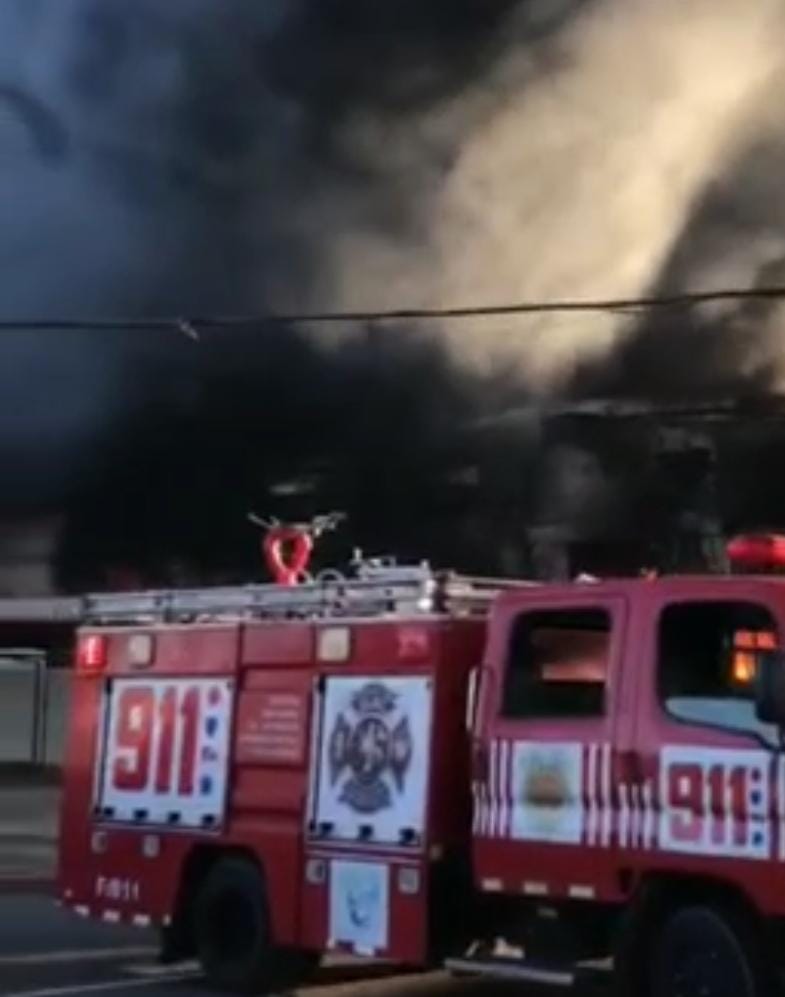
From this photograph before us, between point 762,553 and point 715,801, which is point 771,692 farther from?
point 762,553

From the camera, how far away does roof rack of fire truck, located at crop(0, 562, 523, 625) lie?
11031mm

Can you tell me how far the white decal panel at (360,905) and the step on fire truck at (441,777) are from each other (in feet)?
0.06

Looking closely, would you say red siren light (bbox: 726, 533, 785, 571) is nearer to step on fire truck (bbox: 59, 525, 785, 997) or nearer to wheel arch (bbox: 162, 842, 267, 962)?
step on fire truck (bbox: 59, 525, 785, 997)

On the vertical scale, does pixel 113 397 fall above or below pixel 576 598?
above

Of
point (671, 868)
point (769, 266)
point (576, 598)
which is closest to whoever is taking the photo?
point (671, 868)

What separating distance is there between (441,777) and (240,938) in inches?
75.1

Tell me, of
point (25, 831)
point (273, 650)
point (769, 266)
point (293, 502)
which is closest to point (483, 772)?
point (273, 650)

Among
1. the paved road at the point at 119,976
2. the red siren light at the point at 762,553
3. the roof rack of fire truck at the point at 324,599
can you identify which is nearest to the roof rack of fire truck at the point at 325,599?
the roof rack of fire truck at the point at 324,599

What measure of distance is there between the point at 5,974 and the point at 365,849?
2.90 meters

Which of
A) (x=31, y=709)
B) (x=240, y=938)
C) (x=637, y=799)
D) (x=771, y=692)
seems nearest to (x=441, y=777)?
(x=637, y=799)

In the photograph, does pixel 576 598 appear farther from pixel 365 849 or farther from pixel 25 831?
pixel 25 831

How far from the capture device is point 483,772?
10.4m

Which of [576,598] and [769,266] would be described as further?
[769,266]

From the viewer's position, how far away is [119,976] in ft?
42.3
